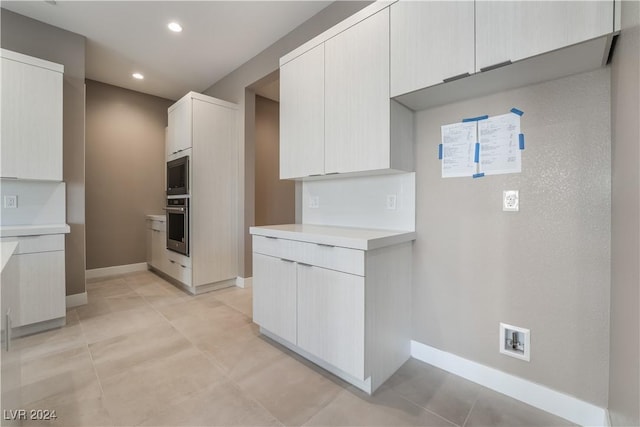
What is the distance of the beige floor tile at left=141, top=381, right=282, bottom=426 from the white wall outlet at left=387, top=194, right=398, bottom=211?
4.86 feet

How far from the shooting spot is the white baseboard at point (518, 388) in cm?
137

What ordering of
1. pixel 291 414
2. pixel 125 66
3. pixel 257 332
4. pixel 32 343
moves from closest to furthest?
pixel 291 414 < pixel 32 343 < pixel 257 332 < pixel 125 66

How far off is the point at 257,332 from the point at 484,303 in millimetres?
1748

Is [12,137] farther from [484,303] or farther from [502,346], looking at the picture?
[502,346]

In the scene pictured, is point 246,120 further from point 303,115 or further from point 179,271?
point 179,271

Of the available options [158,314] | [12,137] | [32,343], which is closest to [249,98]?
[12,137]

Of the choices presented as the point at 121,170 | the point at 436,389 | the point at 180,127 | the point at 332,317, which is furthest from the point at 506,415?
the point at 121,170

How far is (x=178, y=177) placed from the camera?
355 centimetres

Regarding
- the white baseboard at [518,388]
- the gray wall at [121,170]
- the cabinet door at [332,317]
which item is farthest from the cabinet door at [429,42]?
the gray wall at [121,170]

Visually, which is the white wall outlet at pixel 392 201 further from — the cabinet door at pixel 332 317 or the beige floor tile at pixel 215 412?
the beige floor tile at pixel 215 412

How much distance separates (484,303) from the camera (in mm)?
1689

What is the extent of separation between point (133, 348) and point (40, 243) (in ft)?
4.15

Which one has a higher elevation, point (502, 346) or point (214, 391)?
point (502, 346)

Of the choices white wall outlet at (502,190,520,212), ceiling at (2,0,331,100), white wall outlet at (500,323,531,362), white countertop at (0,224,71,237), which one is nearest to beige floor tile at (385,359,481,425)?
white wall outlet at (500,323,531,362)
